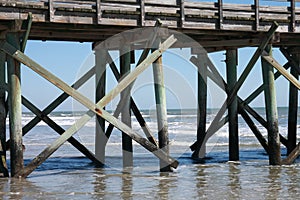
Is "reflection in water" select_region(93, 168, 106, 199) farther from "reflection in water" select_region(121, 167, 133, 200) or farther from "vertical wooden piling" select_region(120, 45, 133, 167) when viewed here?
"vertical wooden piling" select_region(120, 45, 133, 167)

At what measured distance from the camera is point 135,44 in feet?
54.3

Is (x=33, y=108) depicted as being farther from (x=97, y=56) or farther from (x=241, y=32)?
(x=241, y=32)

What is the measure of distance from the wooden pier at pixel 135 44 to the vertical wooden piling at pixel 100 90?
1.1 inches

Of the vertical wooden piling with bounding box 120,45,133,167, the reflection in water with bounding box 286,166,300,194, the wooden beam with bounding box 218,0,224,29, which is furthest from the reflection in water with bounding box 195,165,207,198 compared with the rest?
the wooden beam with bounding box 218,0,224,29

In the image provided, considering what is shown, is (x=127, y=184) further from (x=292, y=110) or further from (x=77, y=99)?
(x=292, y=110)

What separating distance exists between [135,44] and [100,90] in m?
1.90

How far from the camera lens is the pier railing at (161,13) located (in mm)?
13312

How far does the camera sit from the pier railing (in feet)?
43.7

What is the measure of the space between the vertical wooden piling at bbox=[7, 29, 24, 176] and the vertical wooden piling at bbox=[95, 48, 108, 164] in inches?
156

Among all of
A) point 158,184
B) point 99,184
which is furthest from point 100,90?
point 158,184

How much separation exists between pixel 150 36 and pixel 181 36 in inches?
39.2

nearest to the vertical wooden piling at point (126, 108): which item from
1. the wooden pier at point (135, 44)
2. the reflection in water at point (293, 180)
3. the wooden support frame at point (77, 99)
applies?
the wooden pier at point (135, 44)

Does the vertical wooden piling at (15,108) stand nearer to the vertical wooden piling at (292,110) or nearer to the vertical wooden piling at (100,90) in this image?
the vertical wooden piling at (100,90)

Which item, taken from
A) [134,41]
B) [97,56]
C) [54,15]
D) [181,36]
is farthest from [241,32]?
[54,15]
